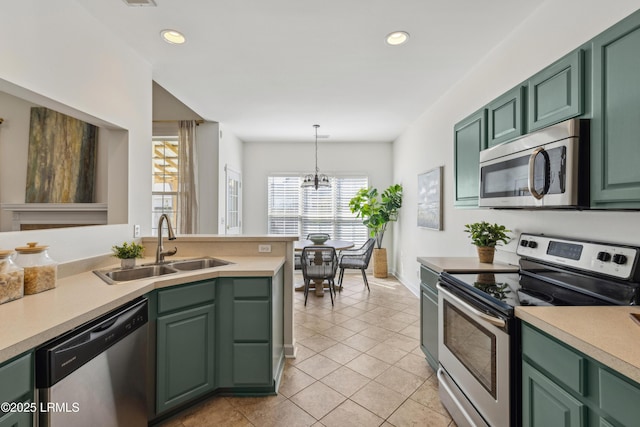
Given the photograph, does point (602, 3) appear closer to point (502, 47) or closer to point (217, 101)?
point (502, 47)

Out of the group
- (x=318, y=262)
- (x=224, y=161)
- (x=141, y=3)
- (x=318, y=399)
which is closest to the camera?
(x=141, y=3)

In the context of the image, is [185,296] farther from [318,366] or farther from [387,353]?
[387,353]

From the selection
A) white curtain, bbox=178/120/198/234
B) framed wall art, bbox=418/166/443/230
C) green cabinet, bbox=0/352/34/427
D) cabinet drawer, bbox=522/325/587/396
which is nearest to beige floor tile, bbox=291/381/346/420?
cabinet drawer, bbox=522/325/587/396

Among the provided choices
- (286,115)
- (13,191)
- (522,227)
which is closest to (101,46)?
(13,191)

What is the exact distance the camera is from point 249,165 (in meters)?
6.27

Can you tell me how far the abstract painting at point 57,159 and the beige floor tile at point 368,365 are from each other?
273 cm

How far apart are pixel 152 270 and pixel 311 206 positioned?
14.0 feet

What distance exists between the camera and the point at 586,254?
152cm

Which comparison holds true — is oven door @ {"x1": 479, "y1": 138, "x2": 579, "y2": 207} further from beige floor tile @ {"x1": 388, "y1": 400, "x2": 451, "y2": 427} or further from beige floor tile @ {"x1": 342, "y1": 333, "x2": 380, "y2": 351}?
beige floor tile @ {"x1": 342, "y1": 333, "x2": 380, "y2": 351}

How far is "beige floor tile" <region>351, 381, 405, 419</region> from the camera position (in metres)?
2.03

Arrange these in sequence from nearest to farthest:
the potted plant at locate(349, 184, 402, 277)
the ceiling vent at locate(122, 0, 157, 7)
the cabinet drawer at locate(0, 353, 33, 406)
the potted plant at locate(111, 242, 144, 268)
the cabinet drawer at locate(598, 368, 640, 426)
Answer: the cabinet drawer at locate(598, 368, 640, 426), the cabinet drawer at locate(0, 353, 33, 406), the ceiling vent at locate(122, 0, 157, 7), the potted plant at locate(111, 242, 144, 268), the potted plant at locate(349, 184, 402, 277)

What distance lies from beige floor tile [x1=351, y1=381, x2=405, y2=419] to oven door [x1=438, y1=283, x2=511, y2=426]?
328mm

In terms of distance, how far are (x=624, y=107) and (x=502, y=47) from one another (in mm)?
1682

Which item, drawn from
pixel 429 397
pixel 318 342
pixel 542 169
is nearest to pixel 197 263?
pixel 318 342
